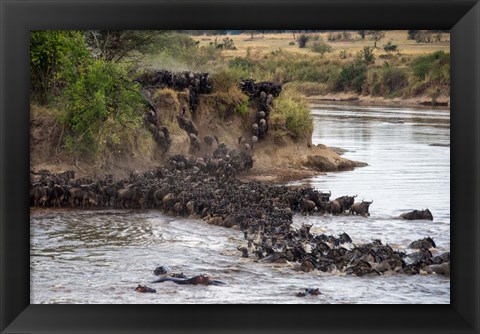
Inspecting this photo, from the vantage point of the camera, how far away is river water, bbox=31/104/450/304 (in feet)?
21.5

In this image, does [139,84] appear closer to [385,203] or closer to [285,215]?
[285,215]

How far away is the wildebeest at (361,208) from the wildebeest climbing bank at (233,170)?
0.06 ft

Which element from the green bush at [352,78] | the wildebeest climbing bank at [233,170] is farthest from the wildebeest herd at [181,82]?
the green bush at [352,78]

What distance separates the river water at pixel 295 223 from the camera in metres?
6.54

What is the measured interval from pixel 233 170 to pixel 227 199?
0.23m

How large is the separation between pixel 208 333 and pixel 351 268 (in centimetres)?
123

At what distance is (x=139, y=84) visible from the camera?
23.0 feet

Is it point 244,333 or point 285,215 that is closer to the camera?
point 244,333

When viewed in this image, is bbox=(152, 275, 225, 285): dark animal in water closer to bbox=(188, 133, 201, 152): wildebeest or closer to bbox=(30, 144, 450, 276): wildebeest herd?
bbox=(30, 144, 450, 276): wildebeest herd

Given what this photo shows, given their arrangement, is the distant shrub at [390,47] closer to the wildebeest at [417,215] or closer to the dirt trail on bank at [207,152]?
the dirt trail on bank at [207,152]

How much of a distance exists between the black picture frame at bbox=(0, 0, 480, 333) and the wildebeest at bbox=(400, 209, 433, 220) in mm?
510

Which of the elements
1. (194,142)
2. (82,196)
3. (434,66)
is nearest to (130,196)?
(82,196)
